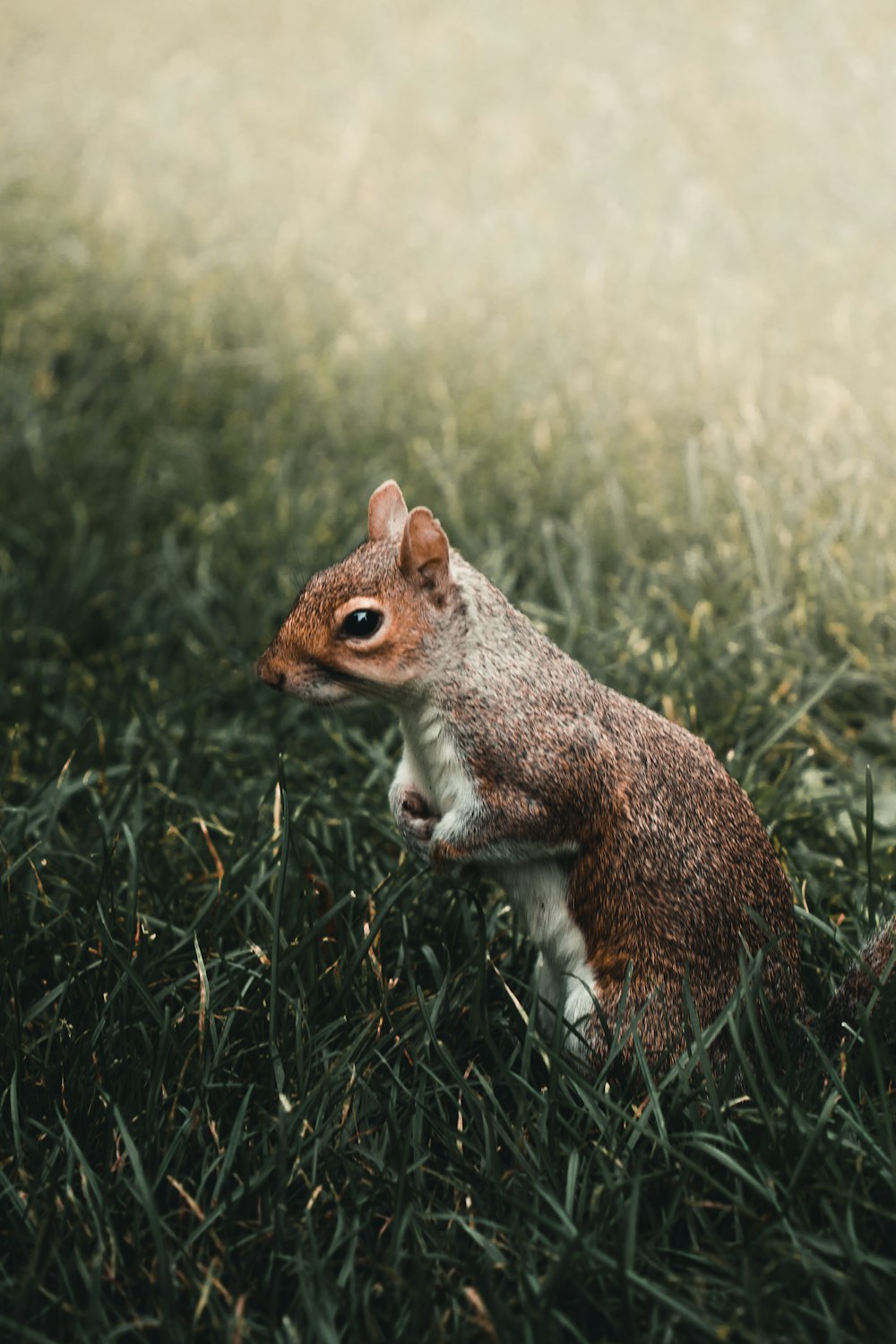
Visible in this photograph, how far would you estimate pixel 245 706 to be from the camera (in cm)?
399

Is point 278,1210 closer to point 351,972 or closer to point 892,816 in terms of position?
point 351,972

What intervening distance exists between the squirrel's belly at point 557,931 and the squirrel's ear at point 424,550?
0.52 meters

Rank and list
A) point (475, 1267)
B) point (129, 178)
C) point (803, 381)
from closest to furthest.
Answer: point (475, 1267) → point (803, 381) → point (129, 178)

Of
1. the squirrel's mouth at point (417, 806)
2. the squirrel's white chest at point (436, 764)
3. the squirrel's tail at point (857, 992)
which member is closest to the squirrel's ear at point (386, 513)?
the squirrel's white chest at point (436, 764)

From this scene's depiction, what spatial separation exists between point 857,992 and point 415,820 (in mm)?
815

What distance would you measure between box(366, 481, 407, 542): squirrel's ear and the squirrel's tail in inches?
43.7

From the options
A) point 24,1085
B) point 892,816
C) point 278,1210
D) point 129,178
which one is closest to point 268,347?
point 129,178

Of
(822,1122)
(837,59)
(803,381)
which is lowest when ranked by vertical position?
(822,1122)

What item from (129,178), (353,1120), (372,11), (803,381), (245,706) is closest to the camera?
(353,1120)

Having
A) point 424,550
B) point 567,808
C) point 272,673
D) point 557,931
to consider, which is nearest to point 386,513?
point 424,550

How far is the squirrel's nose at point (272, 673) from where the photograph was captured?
241 cm

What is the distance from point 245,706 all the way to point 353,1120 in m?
1.85

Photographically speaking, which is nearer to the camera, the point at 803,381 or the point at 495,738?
the point at 495,738

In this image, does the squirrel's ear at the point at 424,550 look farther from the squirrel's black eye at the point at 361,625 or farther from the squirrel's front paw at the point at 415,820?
the squirrel's front paw at the point at 415,820
